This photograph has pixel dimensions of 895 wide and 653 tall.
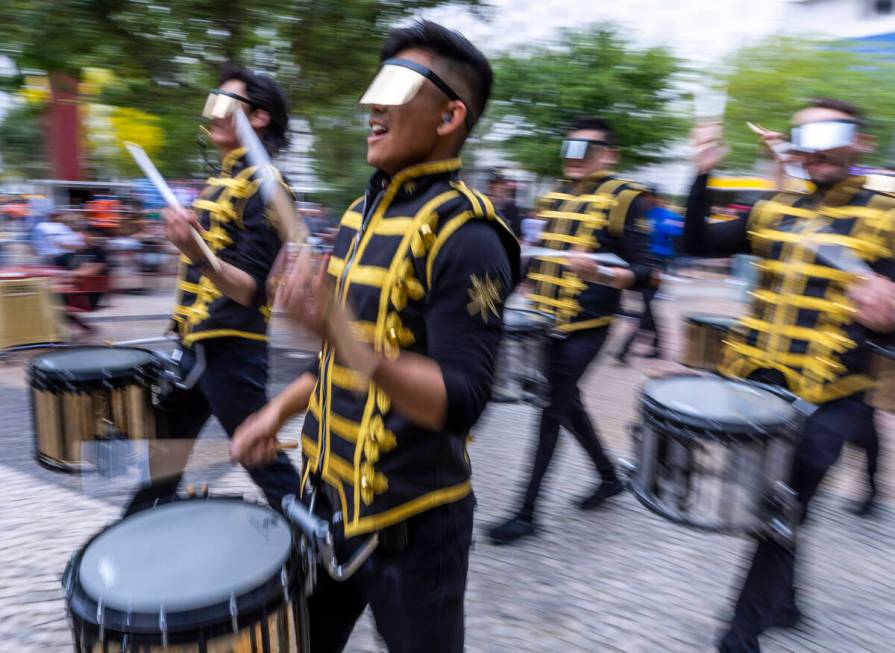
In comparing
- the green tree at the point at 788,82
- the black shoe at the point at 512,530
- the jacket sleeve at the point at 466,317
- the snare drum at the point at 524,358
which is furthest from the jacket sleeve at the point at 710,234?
the green tree at the point at 788,82

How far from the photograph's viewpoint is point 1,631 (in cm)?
307

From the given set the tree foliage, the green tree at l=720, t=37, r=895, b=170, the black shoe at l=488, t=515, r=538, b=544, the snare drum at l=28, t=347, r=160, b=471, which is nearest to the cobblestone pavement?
the black shoe at l=488, t=515, r=538, b=544

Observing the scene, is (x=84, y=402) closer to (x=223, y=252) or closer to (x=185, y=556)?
(x=223, y=252)

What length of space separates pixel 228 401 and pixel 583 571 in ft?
6.23

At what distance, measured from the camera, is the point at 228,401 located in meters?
3.14

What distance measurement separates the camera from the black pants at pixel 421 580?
1732 millimetres

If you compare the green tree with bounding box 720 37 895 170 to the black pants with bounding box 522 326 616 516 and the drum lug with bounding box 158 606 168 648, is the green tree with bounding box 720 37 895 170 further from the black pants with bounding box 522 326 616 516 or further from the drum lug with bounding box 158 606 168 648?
the drum lug with bounding box 158 606 168 648

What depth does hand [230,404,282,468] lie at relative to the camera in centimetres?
206

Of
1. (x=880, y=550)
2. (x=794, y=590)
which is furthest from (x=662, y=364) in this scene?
(x=794, y=590)

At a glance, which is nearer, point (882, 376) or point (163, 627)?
point (163, 627)

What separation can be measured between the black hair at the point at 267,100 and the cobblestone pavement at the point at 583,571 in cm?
216

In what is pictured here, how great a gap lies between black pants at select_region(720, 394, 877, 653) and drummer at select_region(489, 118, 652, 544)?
4.28 feet

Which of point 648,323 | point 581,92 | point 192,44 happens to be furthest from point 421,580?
point 581,92

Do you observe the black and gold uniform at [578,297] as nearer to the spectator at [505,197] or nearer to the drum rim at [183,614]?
the drum rim at [183,614]
